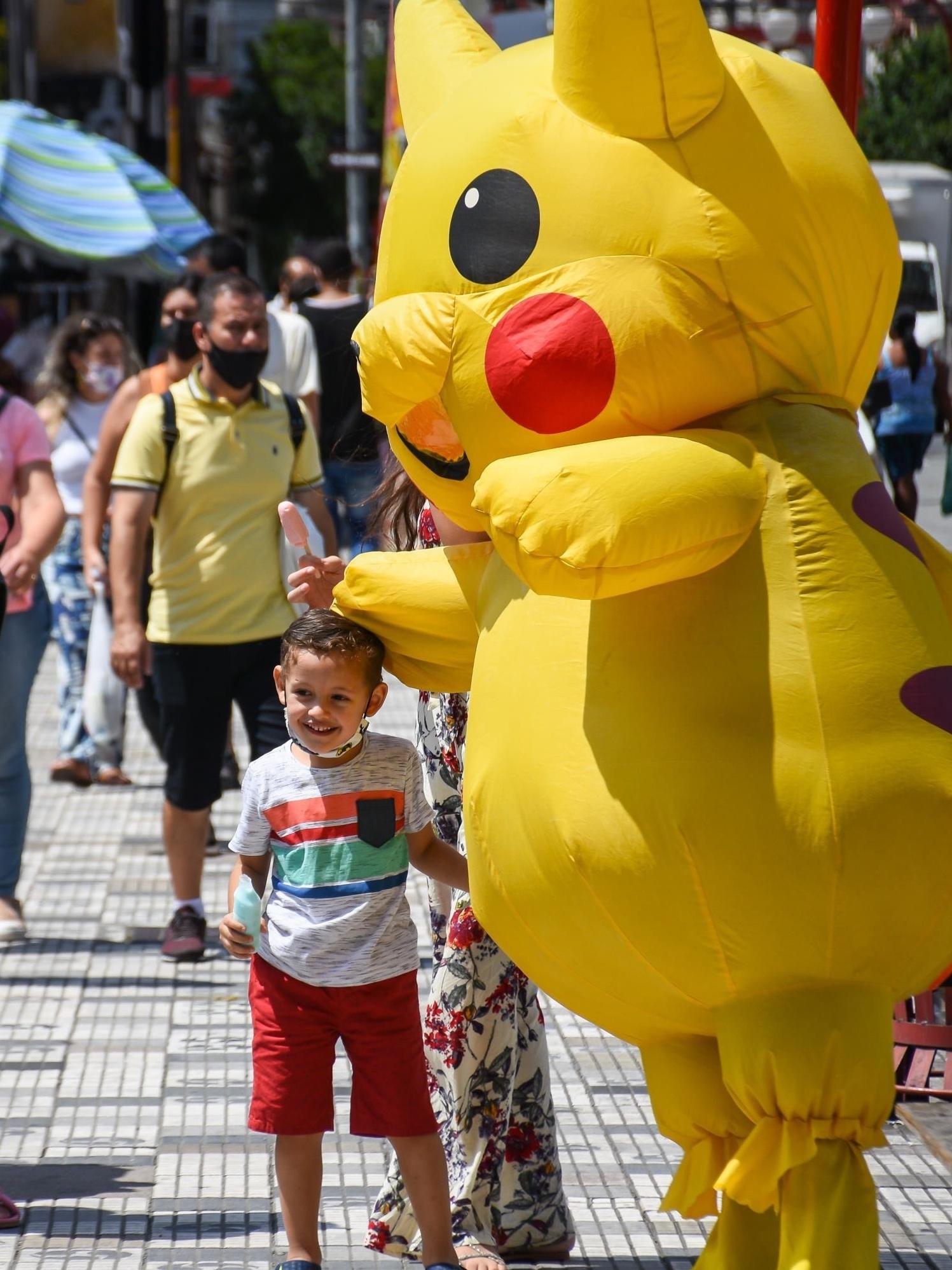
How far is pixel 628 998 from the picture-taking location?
264cm

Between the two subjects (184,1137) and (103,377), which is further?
(103,377)

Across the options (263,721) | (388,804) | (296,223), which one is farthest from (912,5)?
(296,223)

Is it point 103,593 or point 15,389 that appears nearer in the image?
point 15,389

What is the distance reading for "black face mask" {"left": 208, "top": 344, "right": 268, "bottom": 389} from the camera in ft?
18.3

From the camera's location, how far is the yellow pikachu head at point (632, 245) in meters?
2.55

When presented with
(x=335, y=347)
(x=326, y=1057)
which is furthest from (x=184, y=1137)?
(x=335, y=347)

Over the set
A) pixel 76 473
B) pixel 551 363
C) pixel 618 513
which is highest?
pixel 551 363

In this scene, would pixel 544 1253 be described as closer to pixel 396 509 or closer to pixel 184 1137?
pixel 184 1137

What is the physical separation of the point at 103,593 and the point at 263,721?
2401 millimetres

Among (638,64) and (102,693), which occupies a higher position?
(638,64)

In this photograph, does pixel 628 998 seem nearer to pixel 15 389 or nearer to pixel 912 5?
pixel 15 389

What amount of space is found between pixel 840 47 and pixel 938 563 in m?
1.10

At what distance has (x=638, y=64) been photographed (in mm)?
2545

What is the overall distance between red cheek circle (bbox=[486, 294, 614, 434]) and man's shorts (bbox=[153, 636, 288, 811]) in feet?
10.2
